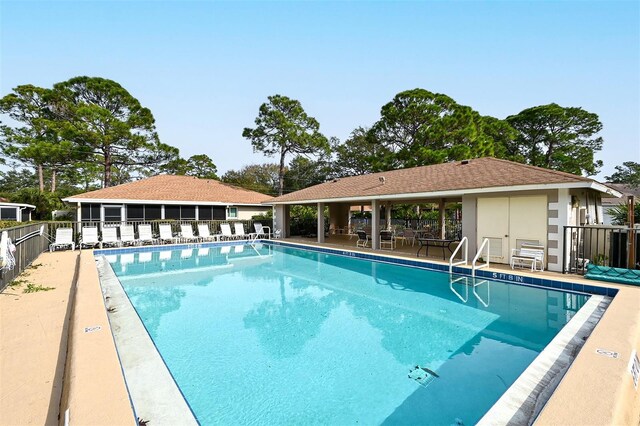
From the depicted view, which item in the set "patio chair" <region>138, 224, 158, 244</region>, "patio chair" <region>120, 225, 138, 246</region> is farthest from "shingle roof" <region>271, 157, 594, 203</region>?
"patio chair" <region>120, 225, 138, 246</region>

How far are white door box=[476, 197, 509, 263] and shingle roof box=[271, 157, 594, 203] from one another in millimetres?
782

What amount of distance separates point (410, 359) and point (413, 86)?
26.5 m

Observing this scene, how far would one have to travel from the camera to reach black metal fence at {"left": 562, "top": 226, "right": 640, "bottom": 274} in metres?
7.76

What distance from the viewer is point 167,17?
1109 cm

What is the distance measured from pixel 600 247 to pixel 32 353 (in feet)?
44.1

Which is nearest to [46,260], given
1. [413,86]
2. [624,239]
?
[624,239]

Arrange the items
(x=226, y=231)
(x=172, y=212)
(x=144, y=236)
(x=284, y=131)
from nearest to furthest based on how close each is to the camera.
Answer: (x=144, y=236) < (x=226, y=231) < (x=172, y=212) < (x=284, y=131)

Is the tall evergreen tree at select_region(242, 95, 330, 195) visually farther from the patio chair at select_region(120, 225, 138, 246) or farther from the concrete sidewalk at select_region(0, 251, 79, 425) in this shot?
the concrete sidewalk at select_region(0, 251, 79, 425)

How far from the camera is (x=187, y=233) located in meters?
18.0

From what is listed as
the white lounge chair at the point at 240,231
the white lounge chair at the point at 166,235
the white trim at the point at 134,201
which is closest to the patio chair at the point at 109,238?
the white lounge chair at the point at 166,235

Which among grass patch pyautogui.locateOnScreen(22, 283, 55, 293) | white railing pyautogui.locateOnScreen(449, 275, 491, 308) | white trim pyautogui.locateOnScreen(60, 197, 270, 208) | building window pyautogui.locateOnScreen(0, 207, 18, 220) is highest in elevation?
white trim pyautogui.locateOnScreen(60, 197, 270, 208)

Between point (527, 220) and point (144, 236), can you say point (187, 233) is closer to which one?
point (144, 236)

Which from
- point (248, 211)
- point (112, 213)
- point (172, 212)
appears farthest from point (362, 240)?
point (112, 213)

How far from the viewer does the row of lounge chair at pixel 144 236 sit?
1455cm
